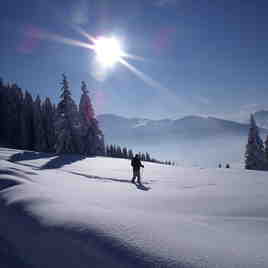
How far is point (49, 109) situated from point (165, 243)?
66.5 metres

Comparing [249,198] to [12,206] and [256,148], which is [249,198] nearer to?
[12,206]

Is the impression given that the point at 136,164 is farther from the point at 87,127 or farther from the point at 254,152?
the point at 254,152

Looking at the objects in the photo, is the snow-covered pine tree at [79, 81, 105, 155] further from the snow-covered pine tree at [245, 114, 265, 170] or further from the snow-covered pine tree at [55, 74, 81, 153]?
the snow-covered pine tree at [245, 114, 265, 170]


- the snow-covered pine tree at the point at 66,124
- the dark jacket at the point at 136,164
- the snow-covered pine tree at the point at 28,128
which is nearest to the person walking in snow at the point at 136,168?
the dark jacket at the point at 136,164

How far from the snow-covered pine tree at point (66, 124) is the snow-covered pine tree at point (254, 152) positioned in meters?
29.5

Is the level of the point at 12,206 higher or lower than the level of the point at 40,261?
higher

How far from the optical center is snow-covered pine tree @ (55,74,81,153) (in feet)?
101

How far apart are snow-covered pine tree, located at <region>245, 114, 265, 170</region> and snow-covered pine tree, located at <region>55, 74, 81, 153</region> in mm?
29549

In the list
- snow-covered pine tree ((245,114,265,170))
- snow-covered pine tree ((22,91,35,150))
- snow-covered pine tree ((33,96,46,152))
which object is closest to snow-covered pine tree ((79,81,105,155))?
snow-covered pine tree ((33,96,46,152))

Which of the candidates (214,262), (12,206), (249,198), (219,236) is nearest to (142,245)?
(214,262)

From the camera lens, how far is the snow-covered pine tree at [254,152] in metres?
30.4

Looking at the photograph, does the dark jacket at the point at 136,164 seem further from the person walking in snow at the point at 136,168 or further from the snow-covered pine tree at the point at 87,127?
the snow-covered pine tree at the point at 87,127

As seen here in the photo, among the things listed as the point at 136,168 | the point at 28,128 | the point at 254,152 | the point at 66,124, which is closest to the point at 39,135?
the point at 28,128

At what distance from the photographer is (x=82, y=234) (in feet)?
9.06
